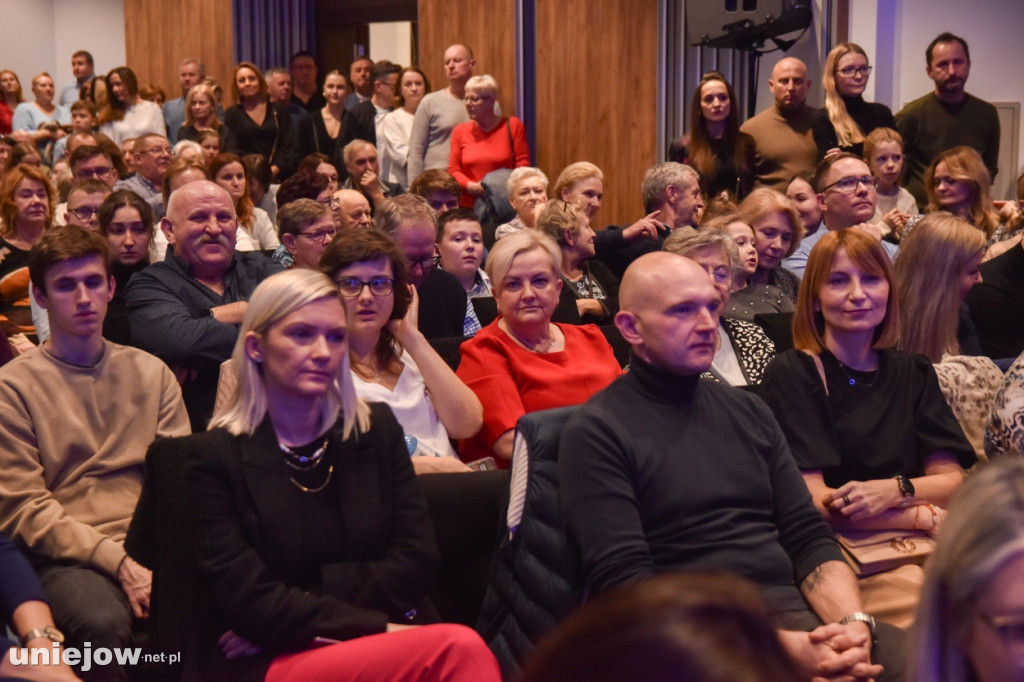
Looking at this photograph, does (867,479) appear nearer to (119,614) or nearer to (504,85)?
(119,614)

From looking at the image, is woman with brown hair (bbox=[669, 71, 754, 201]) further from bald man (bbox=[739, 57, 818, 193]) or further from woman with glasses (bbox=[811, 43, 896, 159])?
woman with glasses (bbox=[811, 43, 896, 159])

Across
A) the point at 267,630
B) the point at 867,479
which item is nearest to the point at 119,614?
the point at 267,630

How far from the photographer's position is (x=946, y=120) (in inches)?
238

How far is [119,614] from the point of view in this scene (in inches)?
90.4

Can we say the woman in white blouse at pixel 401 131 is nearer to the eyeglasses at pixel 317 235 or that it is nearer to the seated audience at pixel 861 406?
the eyeglasses at pixel 317 235

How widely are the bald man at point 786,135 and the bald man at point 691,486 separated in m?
3.58

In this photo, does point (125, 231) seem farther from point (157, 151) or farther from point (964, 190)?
point (964, 190)

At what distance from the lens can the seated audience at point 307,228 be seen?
382cm

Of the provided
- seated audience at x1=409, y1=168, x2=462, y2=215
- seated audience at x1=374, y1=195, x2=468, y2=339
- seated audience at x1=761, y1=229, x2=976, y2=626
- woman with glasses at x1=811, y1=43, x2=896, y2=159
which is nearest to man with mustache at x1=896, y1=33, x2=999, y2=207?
woman with glasses at x1=811, y1=43, x2=896, y2=159

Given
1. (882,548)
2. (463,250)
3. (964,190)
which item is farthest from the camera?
(964,190)

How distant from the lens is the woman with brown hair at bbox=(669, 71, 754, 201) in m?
5.63

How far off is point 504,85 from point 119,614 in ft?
20.4

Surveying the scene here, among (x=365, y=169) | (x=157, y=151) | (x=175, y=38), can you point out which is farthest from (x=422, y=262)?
(x=175, y=38)

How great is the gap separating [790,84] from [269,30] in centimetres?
583
